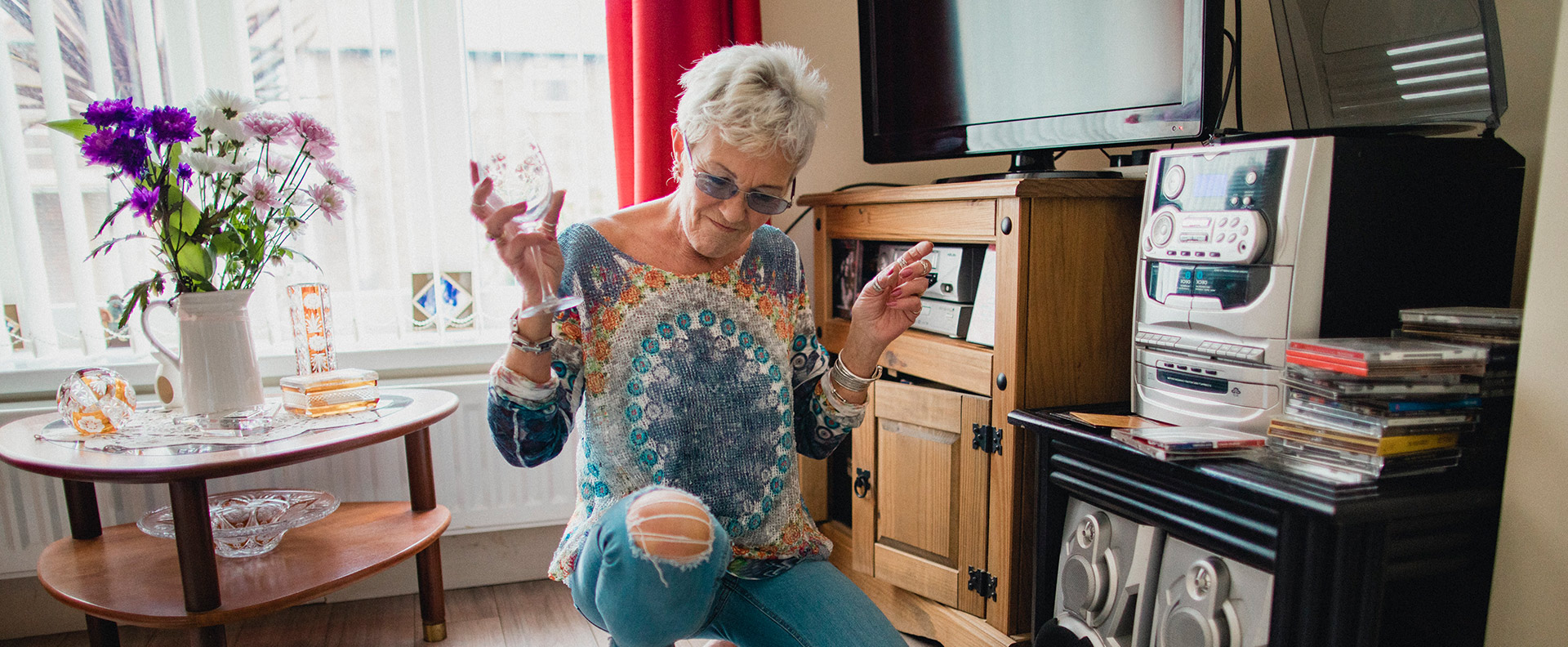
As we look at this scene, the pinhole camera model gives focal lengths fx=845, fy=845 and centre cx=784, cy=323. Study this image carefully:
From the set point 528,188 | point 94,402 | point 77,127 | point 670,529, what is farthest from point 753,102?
point 94,402

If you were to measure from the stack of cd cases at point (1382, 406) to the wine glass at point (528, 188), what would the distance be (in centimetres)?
94

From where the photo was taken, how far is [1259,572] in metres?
1.09

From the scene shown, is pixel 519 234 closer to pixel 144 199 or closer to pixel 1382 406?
pixel 144 199

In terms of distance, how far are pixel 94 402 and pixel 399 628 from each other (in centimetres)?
83

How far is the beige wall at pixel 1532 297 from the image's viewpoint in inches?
38.6

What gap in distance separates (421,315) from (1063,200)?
5.21 ft

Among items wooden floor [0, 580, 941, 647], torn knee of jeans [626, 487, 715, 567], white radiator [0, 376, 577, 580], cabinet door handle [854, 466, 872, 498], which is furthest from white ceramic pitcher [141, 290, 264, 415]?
cabinet door handle [854, 466, 872, 498]

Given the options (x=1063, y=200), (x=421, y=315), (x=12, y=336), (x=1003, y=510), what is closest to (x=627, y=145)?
(x=421, y=315)

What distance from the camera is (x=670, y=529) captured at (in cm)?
91

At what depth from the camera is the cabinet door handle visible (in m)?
1.92

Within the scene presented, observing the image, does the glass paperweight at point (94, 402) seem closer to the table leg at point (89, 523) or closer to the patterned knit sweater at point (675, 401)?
the table leg at point (89, 523)

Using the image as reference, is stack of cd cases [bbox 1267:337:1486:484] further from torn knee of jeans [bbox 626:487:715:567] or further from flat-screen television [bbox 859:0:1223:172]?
torn knee of jeans [bbox 626:487:715:567]

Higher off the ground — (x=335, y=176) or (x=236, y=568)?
(x=335, y=176)

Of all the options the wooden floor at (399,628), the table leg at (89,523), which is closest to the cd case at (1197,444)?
the wooden floor at (399,628)
